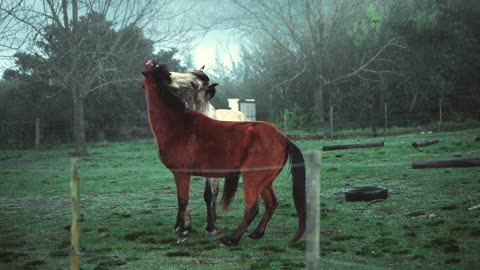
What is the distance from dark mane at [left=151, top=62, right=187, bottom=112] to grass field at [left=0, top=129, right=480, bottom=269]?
0.81 m

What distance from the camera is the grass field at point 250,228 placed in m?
5.15

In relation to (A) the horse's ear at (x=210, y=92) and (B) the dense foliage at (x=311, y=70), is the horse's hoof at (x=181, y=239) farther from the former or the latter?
(B) the dense foliage at (x=311, y=70)

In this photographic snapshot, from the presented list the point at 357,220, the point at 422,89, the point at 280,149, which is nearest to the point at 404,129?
the point at 422,89

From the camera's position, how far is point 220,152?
588 centimetres

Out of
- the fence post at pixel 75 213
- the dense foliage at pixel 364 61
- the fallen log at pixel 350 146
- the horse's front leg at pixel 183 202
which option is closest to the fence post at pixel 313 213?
the fence post at pixel 75 213

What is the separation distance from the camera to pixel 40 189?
11367mm

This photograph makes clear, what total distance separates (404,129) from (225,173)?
1880 cm

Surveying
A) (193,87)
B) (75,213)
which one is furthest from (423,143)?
(75,213)

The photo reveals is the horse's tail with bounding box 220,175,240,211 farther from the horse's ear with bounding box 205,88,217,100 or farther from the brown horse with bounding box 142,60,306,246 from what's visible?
the horse's ear with bounding box 205,88,217,100

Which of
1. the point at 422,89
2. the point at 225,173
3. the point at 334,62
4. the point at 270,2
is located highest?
the point at 270,2

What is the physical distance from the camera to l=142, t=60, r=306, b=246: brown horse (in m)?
5.65

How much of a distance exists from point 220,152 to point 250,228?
4.63ft

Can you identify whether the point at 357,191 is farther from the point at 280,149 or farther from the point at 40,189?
Result: the point at 40,189

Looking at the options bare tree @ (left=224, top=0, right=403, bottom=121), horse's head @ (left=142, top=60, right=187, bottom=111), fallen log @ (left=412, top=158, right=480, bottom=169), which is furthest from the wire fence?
horse's head @ (left=142, top=60, right=187, bottom=111)
